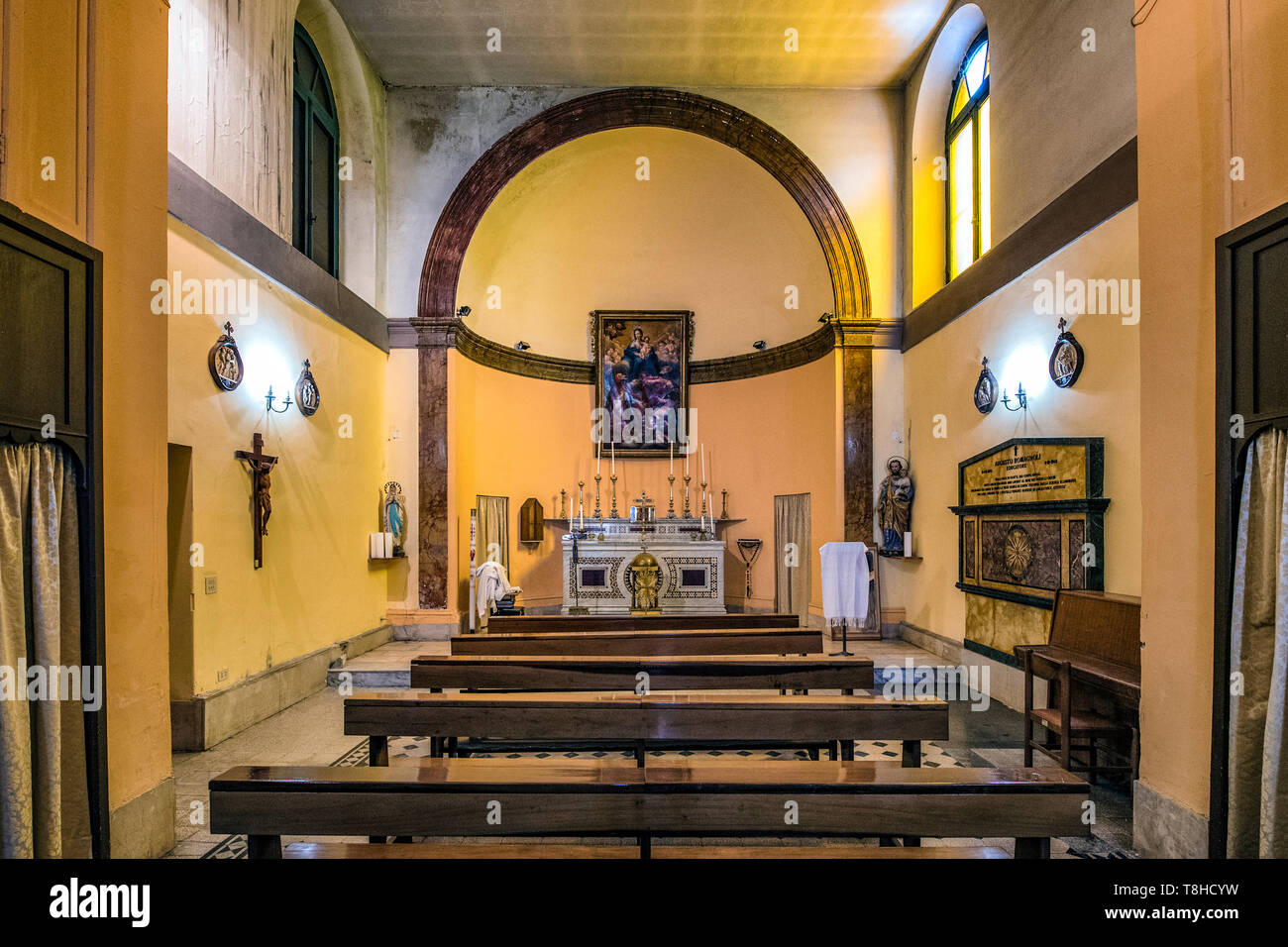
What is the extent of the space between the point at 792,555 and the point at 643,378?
3.63 m

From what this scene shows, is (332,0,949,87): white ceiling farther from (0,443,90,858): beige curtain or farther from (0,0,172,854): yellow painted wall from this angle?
(0,443,90,858): beige curtain

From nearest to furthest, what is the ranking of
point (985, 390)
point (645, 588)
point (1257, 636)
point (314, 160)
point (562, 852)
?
point (562, 852)
point (1257, 636)
point (985, 390)
point (314, 160)
point (645, 588)

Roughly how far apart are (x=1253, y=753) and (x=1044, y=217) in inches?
172

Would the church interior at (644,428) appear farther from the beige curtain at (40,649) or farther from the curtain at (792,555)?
the curtain at (792,555)

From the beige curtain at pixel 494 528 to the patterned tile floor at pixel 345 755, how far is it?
Answer: 11.2 ft

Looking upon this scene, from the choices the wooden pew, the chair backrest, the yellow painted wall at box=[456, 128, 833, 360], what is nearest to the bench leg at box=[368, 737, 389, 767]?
the wooden pew

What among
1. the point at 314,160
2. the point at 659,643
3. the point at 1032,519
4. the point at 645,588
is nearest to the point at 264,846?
the point at 659,643

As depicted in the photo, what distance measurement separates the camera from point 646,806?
7.39ft

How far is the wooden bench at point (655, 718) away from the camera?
3133 millimetres

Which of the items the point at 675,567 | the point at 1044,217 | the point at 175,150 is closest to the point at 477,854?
the point at 175,150

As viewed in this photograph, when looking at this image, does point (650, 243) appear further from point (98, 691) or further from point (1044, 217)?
point (98, 691)

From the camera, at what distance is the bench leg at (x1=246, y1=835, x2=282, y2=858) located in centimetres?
226

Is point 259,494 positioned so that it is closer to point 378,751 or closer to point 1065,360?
point 378,751

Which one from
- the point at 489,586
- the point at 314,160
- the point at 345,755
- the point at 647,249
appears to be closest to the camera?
the point at 345,755
